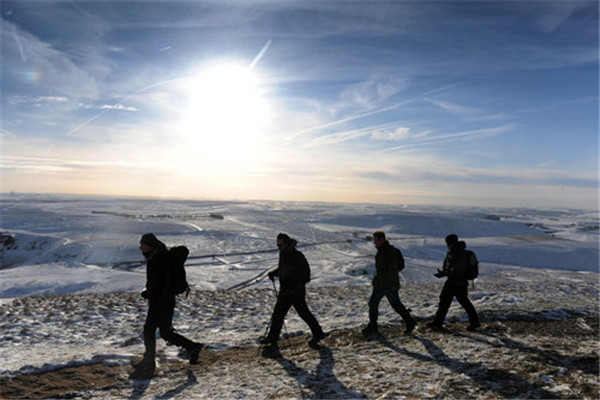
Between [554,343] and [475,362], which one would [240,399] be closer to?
[475,362]

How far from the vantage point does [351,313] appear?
972 centimetres

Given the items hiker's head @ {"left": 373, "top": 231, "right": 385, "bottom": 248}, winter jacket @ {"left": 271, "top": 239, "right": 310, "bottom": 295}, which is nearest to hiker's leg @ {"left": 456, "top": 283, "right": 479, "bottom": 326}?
hiker's head @ {"left": 373, "top": 231, "right": 385, "bottom": 248}

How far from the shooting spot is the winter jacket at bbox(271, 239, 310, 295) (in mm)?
6383

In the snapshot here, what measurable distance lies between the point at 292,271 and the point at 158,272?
7.09 feet

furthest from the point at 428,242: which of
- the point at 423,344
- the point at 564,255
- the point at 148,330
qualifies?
the point at 148,330

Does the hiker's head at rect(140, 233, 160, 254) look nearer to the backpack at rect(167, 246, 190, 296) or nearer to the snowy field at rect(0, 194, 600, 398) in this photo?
the backpack at rect(167, 246, 190, 296)

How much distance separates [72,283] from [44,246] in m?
19.1

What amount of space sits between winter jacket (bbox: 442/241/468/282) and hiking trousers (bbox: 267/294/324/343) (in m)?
2.78

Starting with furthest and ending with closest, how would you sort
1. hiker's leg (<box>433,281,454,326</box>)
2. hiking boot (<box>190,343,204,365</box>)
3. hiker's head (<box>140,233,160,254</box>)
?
hiker's leg (<box>433,281,454,326</box>) < hiking boot (<box>190,343,204,365</box>) < hiker's head (<box>140,233,160,254</box>)

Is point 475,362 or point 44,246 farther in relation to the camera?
point 44,246

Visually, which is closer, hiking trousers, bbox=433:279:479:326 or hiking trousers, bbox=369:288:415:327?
hiking trousers, bbox=369:288:415:327

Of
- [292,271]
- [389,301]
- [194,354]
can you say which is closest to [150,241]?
[194,354]

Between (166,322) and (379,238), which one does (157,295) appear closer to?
(166,322)

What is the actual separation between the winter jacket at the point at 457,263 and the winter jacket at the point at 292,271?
282 centimetres
